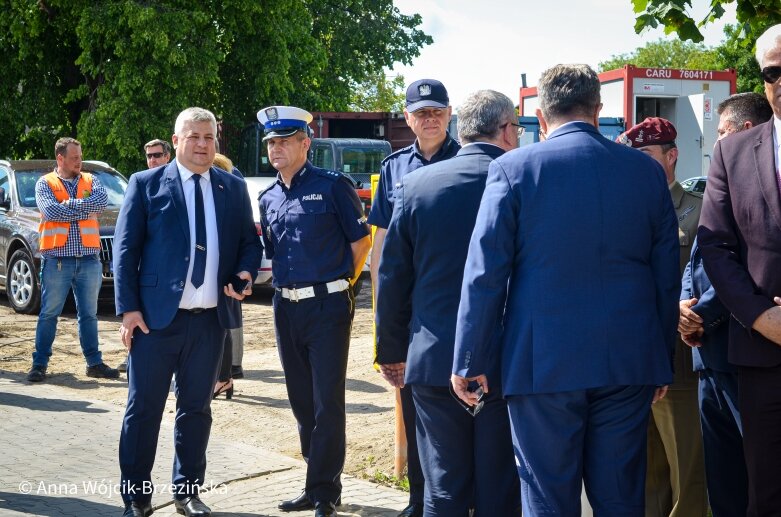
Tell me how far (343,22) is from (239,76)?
7.74 meters

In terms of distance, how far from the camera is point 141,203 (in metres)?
5.71

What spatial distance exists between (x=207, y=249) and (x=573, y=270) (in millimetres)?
2700

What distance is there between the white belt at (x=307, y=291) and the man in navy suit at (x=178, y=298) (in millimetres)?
216

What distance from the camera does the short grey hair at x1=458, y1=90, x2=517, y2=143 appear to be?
4.53 m

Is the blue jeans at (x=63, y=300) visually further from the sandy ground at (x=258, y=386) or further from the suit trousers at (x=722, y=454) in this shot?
the suit trousers at (x=722, y=454)

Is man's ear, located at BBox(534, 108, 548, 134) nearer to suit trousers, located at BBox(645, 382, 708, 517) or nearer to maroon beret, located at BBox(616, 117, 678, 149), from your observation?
maroon beret, located at BBox(616, 117, 678, 149)

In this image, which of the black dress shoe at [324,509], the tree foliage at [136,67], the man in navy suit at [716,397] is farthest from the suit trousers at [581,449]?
the tree foliage at [136,67]

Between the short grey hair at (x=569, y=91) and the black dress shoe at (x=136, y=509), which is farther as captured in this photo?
the black dress shoe at (x=136, y=509)

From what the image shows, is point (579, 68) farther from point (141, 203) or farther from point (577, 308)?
point (141, 203)

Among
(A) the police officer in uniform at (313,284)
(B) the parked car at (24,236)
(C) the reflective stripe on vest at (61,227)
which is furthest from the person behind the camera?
(B) the parked car at (24,236)

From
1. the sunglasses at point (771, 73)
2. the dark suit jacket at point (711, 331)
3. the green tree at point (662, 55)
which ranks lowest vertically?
the dark suit jacket at point (711, 331)

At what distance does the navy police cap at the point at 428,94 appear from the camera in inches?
222

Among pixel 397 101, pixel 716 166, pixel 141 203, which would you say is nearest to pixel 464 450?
pixel 716 166

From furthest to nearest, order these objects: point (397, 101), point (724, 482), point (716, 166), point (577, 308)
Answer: point (397, 101), point (724, 482), point (716, 166), point (577, 308)
